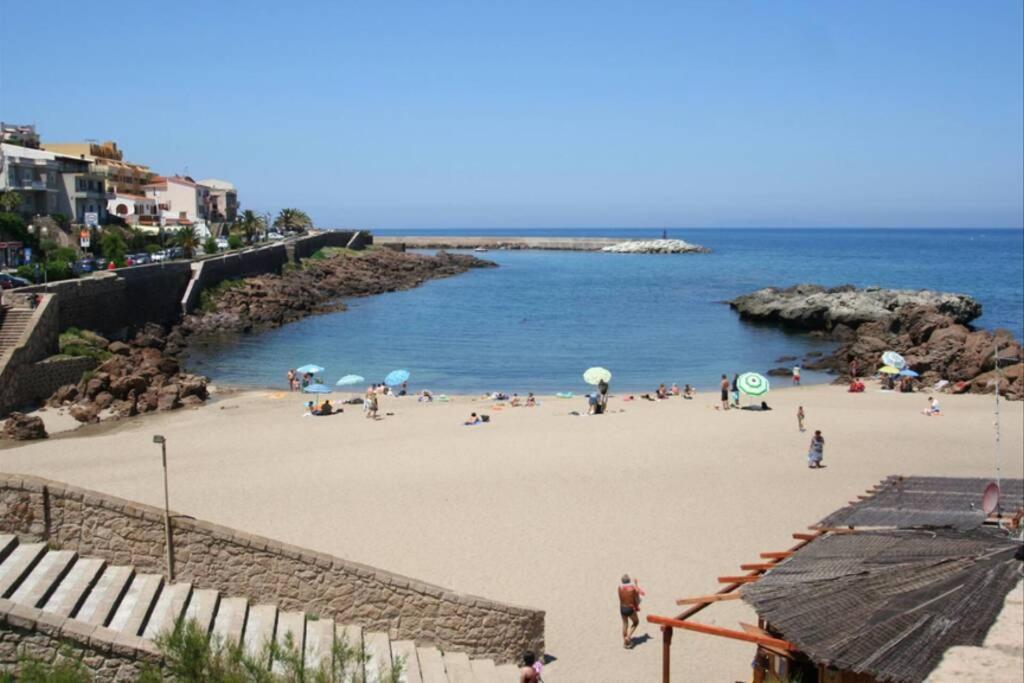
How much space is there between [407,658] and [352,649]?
44.5 inches

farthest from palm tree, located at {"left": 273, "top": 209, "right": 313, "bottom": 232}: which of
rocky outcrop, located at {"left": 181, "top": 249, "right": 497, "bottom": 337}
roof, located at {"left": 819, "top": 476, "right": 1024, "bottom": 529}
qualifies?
roof, located at {"left": 819, "top": 476, "right": 1024, "bottom": 529}

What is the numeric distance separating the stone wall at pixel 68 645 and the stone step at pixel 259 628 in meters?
1.04

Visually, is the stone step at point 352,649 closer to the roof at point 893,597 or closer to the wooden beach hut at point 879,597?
the wooden beach hut at point 879,597

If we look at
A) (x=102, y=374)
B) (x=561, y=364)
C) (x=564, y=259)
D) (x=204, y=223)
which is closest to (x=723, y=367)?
(x=561, y=364)

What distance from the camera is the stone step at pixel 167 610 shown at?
9.53m

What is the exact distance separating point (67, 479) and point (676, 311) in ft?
167

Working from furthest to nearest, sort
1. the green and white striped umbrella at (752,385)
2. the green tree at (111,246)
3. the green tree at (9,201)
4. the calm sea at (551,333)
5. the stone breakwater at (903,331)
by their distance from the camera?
1. the green tree at (111,246)
2. the green tree at (9,201)
3. the calm sea at (551,333)
4. the stone breakwater at (903,331)
5. the green and white striped umbrella at (752,385)

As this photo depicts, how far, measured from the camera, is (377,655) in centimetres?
1034

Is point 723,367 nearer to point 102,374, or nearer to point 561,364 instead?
point 561,364

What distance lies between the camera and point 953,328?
41.5 meters

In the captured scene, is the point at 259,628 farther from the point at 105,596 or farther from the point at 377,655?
the point at 105,596

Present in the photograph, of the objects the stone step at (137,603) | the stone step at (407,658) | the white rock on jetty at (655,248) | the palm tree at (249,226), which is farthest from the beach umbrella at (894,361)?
the white rock on jetty at (655,248)

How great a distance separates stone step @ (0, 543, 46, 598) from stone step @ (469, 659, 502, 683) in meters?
4.57

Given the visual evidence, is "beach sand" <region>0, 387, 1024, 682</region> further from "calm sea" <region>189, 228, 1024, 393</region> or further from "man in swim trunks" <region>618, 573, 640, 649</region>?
"calm sea" <region>189, 228, 1024, 393</region>
